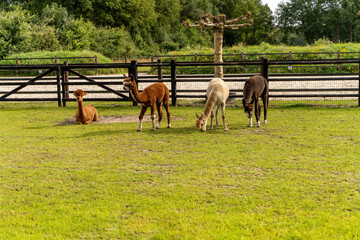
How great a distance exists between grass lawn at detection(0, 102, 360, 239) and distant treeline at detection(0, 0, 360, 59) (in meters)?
29.8

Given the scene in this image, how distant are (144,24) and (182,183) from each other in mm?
61195

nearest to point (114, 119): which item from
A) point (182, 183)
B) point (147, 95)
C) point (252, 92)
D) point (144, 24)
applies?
point (147, 95)

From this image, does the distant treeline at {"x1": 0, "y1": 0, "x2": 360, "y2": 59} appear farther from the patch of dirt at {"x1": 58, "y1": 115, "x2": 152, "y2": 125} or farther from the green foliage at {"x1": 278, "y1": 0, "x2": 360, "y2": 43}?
the patch of dirt at {"x1": 58, "y1": 115, "x2": 152, "y2": 125}

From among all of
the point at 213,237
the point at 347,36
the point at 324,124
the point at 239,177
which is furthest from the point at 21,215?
the point at 347,36

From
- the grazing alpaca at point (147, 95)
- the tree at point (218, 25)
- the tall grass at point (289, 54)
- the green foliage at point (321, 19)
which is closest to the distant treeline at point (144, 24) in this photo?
the green foliage at point (321, 19)

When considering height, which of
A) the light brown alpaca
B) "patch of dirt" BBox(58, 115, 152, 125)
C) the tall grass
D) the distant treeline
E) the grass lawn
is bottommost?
the grass lawn

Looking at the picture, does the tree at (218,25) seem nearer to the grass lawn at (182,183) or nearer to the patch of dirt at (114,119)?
the patch of dirt at (114,119)

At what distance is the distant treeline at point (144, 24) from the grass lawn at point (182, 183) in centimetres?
2976

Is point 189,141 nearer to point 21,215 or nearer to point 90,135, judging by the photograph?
point 90,135

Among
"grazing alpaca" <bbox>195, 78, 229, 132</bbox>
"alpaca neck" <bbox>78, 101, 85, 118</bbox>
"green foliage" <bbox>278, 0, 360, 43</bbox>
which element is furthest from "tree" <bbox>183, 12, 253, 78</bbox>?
"green foliage" <bbox>278, 0, 360, 43</bbox>

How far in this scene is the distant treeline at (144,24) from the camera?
124 feet

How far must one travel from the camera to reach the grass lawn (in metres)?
4.17

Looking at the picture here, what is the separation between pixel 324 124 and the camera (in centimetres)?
966

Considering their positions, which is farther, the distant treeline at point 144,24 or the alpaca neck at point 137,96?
the distant treeline at point 144,24
